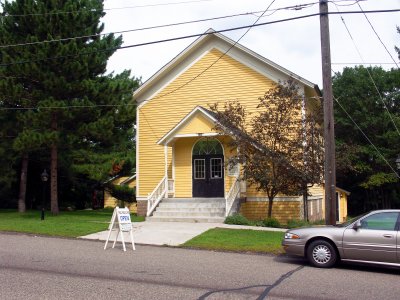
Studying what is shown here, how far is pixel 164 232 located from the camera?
16.2 metres

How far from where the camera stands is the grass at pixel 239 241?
41.9 ft

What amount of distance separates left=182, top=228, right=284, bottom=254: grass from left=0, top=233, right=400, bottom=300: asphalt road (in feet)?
1.83

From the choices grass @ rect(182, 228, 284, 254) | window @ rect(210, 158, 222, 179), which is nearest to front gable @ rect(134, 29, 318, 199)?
window @ rect(210, 158, 222, 179)

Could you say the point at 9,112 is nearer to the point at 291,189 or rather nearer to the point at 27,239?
the point at 27,239

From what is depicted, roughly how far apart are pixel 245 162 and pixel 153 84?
8.00 m

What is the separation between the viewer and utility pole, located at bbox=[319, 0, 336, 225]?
12.8 meters

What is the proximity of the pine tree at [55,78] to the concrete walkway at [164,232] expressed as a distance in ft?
20.1

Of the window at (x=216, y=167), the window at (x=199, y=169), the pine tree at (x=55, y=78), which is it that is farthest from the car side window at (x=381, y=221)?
the pine tree at (x=55, y=78)

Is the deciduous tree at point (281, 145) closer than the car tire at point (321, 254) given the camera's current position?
No

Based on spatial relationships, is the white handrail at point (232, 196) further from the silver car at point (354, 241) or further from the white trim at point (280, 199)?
the silver car at point (354, 241)

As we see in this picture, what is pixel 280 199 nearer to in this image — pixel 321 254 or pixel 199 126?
pixel 199 126

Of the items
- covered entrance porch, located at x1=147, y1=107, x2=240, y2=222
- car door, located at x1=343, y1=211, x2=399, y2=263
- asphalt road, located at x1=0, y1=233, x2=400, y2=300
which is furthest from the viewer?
covered entrance porch, located at x1=147, y1=107, x2=240, y2=222

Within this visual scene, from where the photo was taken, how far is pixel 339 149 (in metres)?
19.6

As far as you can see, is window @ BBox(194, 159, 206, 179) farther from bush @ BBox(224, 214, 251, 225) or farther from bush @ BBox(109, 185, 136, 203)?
bush @ BBox(109, 185, 136, 203)
